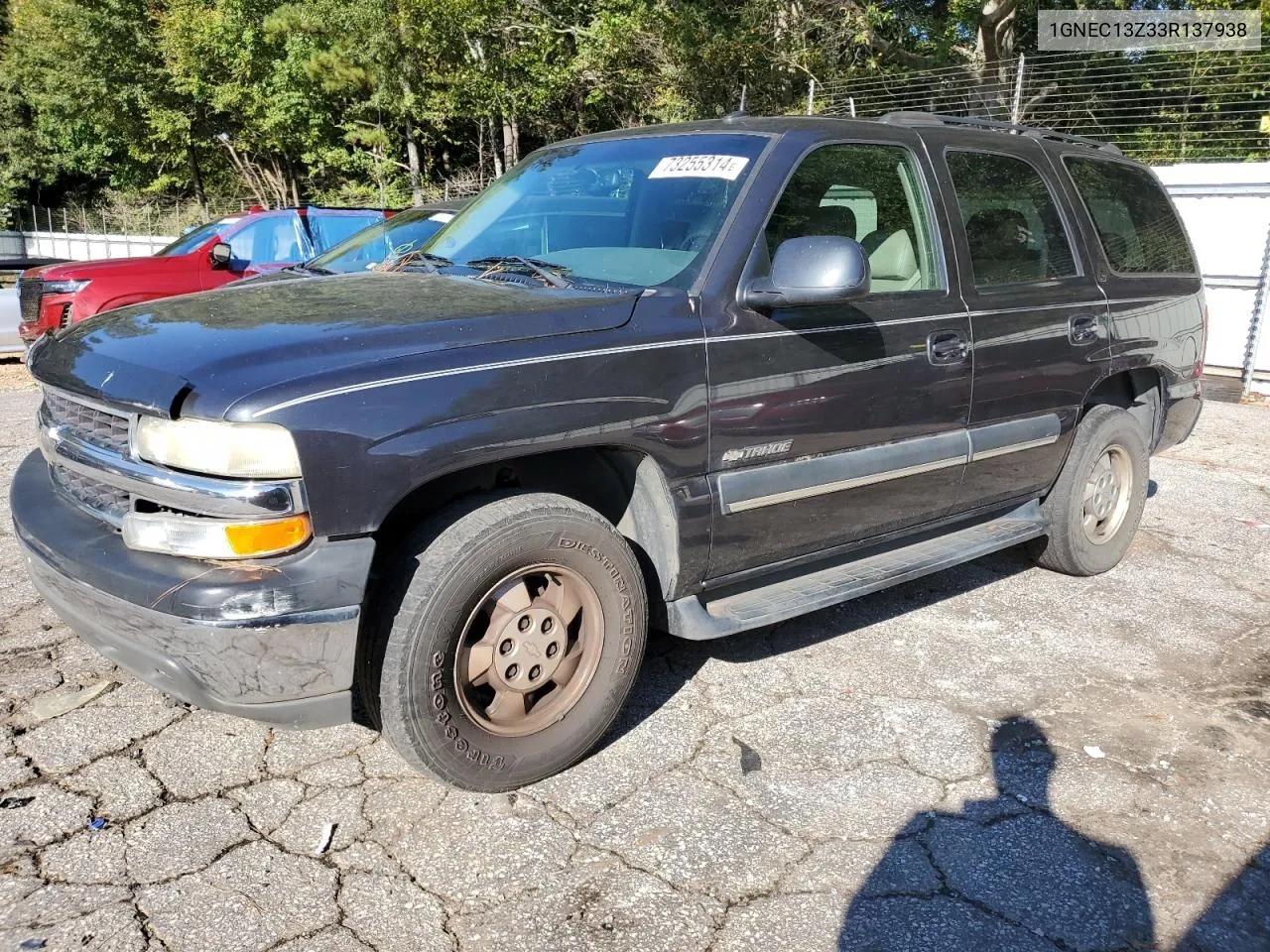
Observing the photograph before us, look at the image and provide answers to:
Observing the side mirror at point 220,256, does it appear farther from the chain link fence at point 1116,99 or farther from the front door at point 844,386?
the chain link fence at point 1116,99

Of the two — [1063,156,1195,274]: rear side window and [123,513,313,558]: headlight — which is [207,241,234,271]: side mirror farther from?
[123,513,313,558]: headlight

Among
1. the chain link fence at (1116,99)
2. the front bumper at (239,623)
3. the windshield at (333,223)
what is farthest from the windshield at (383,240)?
the chain link fence at (1116,99)

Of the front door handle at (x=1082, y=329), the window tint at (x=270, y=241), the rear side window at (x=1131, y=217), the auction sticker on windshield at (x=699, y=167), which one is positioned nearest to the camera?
the auction sticker on windshield at (x=699, y=167)

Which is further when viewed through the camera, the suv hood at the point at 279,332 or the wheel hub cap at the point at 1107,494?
the wheel hub cap at the point at 1107,494

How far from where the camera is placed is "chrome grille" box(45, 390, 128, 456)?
2.66 metres

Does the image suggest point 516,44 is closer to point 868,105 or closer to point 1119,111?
point 868,105

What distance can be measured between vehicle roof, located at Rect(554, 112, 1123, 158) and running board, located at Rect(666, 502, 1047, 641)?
5.05 ft

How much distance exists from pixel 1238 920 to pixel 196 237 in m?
10.7

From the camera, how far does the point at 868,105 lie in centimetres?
1512

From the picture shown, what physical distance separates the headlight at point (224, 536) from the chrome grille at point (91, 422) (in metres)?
0.29

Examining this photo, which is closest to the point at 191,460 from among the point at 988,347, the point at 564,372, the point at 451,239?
the point at 564,372

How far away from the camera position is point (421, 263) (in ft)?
12.3

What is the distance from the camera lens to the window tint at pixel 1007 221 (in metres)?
3.99

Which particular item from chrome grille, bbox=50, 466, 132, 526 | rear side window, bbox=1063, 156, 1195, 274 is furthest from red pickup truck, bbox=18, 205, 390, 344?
rear side window, bbox=1063, 156, 1195, 274
